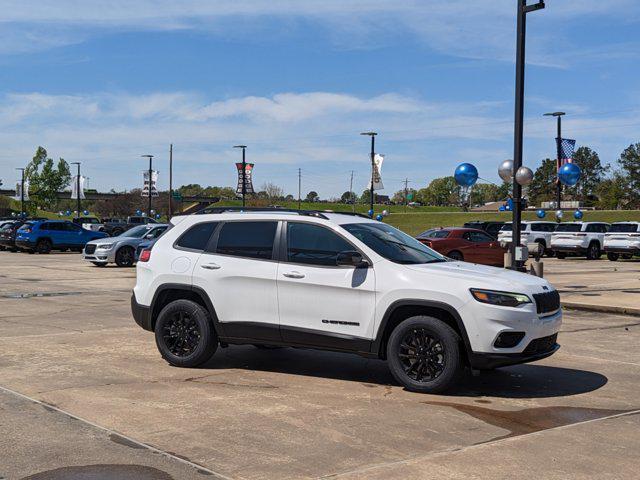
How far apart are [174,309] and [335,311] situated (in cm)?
202

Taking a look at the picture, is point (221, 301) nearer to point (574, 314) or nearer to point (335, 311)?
point (335, 311)

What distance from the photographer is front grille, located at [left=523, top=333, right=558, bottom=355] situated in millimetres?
7508

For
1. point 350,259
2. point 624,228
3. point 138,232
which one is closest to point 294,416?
point 350,259

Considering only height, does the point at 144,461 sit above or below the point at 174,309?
below

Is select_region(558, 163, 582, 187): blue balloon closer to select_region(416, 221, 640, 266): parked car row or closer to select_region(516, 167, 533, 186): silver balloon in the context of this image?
select_region(416, 221, 640, 266): parked car row

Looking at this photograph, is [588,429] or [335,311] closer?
[588,429]

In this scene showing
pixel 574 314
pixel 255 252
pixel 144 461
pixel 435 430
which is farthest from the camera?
pixel 574 314

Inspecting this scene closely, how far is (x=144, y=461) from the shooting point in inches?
212

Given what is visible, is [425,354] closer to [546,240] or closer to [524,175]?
[524,175]

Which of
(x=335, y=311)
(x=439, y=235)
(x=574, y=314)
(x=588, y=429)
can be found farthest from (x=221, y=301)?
(x=439, y=235)

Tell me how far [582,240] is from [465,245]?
11.3 m

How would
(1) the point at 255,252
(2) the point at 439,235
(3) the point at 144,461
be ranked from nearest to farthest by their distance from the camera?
(3) the point at 144,461 < (1) the point at 255,252 < (2) the point at 439,235

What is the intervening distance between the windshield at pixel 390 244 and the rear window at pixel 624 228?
2824cm

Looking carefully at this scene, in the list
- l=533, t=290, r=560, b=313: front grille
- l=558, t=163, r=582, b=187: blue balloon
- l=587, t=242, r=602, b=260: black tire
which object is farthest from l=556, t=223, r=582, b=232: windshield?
l=533, t=290, r=560, b=313: front grille
